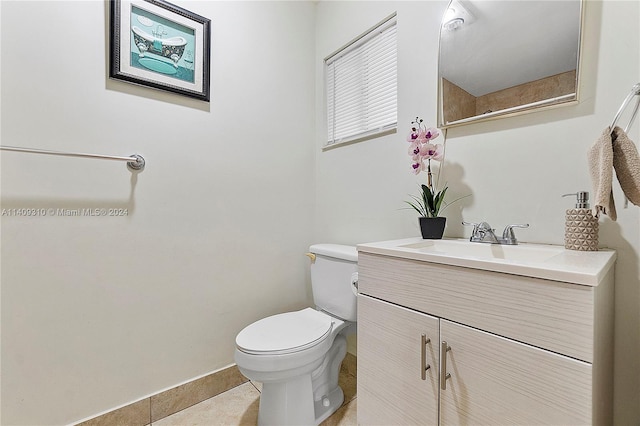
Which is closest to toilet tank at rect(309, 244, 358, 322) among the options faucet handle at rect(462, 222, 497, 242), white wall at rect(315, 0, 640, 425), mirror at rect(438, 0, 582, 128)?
white wall at rect(315, 0, 640, 425)

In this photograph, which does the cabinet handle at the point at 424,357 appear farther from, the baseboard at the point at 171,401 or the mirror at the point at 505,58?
the baseboard at the point at 171,401

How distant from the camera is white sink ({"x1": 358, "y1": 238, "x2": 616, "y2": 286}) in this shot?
0.56 metres

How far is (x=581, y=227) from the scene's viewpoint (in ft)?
2.69

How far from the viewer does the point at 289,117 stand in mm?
1766

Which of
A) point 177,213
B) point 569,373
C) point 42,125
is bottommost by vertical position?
point 569,373

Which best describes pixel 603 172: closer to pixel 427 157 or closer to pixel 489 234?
pixel 489 234

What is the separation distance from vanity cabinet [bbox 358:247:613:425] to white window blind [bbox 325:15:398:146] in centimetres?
91

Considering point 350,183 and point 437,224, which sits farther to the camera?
point 350,183

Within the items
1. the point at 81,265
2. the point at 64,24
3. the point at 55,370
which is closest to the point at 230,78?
the point at 64,24

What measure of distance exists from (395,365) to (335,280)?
0.60m

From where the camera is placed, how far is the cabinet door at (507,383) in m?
0.56

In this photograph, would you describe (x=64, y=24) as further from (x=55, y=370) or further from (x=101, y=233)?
(x=55, y=370)

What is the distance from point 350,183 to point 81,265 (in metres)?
1.29

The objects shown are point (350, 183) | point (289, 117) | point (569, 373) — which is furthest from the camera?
point (289, 117)
